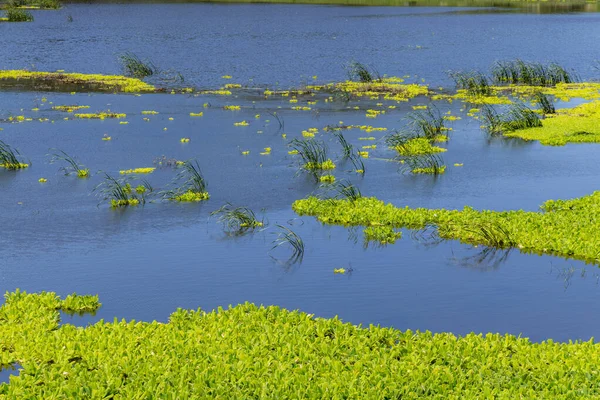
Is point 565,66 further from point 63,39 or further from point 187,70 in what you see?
point 63,39

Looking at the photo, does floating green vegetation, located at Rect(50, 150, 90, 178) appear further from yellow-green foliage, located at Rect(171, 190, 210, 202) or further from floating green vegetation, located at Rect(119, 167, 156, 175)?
yellow-green foliage, located at Rect(171, 190, 210, 202)

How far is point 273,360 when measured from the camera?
12.4 m

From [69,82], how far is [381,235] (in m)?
30.2

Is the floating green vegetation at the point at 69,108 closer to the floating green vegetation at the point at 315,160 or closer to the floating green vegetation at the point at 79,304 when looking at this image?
the floating green vegetation at the point at 315,160

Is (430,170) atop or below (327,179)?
atop

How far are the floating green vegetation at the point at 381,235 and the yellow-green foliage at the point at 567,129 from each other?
12312mm

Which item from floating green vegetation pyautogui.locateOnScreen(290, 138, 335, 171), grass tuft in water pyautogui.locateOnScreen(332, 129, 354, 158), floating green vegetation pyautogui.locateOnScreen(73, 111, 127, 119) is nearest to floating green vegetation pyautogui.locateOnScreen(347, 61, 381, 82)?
floating green vegetation pyautogui.locateOnScreen(73, 111, 127, 119)

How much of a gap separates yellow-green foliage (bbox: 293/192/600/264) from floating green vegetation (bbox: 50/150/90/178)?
263 inches

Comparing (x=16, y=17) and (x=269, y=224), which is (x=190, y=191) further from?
(x=16, y=17)

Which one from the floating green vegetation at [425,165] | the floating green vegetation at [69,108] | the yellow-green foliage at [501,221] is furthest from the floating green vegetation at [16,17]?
the yellow-green foliage at [501,221]

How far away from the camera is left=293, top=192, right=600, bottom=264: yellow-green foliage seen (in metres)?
18.3

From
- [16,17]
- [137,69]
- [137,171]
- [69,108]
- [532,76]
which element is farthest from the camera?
[16,17]

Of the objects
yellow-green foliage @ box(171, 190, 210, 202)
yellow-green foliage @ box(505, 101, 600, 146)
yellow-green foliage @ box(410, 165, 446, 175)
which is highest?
yellow-green foliage @ box(505, 101, 600, 146)

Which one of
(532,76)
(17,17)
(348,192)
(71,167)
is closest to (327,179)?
(348,192)
